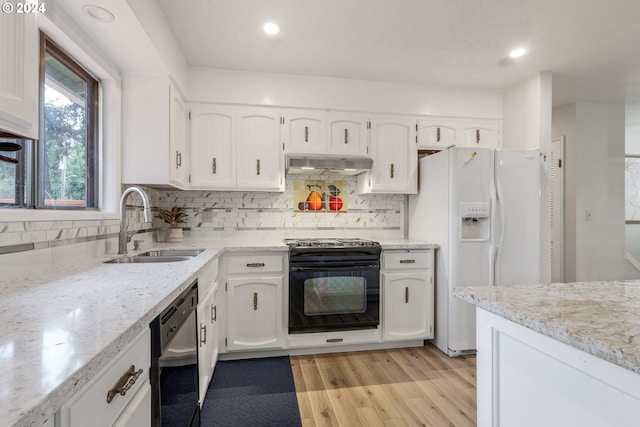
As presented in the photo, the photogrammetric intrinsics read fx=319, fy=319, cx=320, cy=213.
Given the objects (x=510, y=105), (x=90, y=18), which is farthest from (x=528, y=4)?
(x=90, y=18)

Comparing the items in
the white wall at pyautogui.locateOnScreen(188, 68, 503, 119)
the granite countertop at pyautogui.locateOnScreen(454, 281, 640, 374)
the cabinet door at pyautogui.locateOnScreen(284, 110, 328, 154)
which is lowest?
the granite countertop at pyautogui.locateOnScreen(454, 281, 640, 374)

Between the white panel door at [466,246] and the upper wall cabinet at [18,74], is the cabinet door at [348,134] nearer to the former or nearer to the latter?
→ the white panel door at [466,246]

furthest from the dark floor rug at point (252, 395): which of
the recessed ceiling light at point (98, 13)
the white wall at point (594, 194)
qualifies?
the white wall at point (594, 194)

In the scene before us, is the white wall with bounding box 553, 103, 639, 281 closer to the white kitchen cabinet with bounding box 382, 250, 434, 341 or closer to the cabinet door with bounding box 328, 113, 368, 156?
A: the white kitchen cabinet with bounding box 382, 250, 434, 341

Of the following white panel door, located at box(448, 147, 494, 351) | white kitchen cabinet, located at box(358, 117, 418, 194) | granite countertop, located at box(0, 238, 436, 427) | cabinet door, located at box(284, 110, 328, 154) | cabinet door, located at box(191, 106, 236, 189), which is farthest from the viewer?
white kitchen cabinet, located at box(358, 117, 418, 194)

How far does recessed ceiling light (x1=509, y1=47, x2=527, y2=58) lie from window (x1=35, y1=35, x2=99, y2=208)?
304 centimetres

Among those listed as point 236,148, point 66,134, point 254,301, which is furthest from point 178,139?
point 254,301

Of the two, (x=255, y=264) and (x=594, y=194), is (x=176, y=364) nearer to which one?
(x=255, y=264)

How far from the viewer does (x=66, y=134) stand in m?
1.79

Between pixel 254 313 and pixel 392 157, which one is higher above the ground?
pixel 392 157

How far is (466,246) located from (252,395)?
1953 mm

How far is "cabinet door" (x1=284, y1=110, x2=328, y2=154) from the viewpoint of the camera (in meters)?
2.90

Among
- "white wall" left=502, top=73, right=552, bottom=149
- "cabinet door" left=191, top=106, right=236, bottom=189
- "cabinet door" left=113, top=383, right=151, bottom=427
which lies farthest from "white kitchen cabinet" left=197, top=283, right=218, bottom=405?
"white wall" left=502, top=73, right=552, bottom=149

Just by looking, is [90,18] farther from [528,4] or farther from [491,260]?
[491,260]
